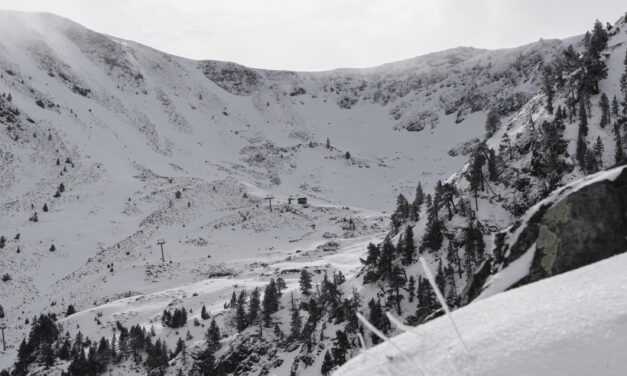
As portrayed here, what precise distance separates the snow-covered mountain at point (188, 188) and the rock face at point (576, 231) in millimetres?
42590

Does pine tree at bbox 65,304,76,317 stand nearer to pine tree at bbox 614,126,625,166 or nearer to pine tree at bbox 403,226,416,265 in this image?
pine tree at bbox 403,226,416,265

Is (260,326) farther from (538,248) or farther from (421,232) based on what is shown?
(538,248)

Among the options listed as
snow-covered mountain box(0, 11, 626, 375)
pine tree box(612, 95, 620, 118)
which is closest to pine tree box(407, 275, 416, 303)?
snow-covered mountain box(0, 11, 626, 375)

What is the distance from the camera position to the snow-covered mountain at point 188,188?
6450 cm

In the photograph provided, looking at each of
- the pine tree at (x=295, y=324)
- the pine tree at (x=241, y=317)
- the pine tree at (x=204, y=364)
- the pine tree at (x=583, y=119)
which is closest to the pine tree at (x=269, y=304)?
the pine tree at (x=241, y=317)

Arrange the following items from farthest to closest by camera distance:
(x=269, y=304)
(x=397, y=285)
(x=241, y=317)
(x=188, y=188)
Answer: (x=188, y=188) → (x=269, y=304) → (x=241, y=317) → (x=397, y=285)

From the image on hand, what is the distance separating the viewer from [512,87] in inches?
7411

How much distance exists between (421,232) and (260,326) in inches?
955

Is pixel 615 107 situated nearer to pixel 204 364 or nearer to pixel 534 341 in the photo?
pixel 204 364

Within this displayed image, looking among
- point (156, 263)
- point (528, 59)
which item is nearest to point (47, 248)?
point (156, 263)

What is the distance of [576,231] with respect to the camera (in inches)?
466

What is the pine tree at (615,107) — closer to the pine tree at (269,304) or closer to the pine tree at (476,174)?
the pine tree at (476,174)

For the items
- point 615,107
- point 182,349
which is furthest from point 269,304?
point 615,107

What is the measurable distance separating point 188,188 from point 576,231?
365 feet
